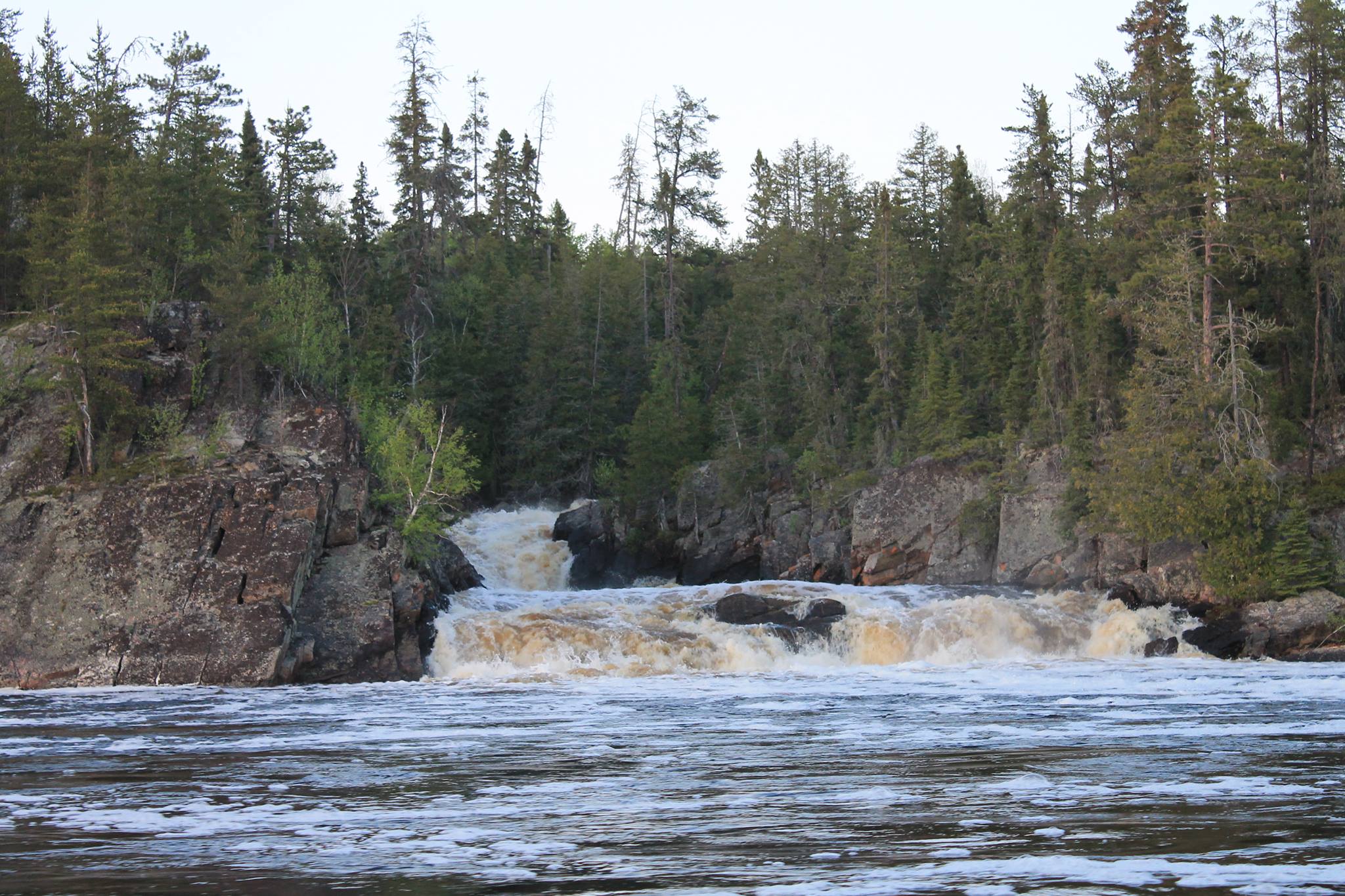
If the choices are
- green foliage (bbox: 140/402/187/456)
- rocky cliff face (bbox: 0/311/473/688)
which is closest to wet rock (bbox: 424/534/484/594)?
rocky cliff face (bbox: 0/311/473/688)

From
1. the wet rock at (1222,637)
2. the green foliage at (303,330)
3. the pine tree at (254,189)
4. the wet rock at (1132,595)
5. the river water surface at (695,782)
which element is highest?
the pine tree at (254,189)

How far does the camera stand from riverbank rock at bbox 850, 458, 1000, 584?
40688mm

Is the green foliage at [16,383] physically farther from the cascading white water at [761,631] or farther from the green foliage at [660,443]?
the green foliage at [660,443]

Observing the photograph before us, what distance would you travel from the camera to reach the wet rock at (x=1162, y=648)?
2988cm

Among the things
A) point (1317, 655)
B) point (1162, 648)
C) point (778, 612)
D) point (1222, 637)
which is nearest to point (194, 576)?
point (778, 612)

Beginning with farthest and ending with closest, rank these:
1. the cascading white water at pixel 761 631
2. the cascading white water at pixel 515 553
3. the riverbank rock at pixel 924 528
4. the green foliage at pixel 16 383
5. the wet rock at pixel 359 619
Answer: the cascading white water at pixel 515 553, the riverbank rock at pixel 924 528, the green foliage at pixel 16 383, the cascading white water at pixel 761 631, the wet rock at pixel 359 619

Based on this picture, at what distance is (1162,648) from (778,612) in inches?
395

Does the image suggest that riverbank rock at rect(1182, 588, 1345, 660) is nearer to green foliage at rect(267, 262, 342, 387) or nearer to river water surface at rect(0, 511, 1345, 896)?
river water surface at rect(0, 511, 1345, 896)

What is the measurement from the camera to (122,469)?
1152 inches

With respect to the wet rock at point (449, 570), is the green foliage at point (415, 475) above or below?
above

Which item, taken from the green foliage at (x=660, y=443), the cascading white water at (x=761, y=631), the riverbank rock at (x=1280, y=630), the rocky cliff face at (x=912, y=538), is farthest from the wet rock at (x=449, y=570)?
the riverbank rock at (x=1280, y=630)

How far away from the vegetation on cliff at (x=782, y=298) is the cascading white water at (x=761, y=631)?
11.1 feet

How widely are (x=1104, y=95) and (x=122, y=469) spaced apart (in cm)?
4046

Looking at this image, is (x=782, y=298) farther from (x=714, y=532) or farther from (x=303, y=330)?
(x=303, y=330)
